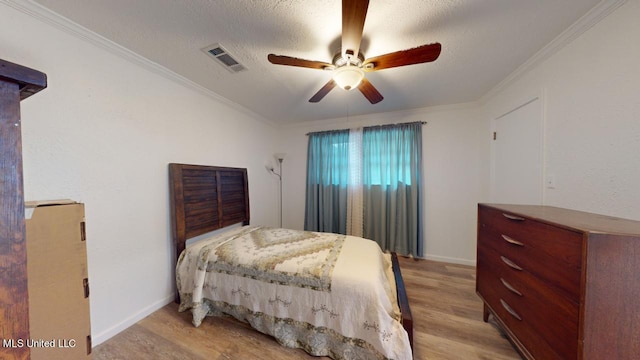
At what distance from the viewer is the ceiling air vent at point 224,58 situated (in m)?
1.63

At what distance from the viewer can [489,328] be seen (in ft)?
5.38

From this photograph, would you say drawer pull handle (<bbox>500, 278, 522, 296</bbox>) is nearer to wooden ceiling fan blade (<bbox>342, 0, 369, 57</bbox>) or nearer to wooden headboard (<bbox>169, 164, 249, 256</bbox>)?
wooden ceiling fan blade (<bbox>342, 0, 369, 57</bbox>)

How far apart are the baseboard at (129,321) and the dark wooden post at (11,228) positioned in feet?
5.15

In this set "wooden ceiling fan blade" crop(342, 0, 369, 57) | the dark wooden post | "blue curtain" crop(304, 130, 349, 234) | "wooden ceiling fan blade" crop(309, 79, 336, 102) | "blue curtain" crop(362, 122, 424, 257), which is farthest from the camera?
"blue curtain" crop(304, 130, 349, 234)

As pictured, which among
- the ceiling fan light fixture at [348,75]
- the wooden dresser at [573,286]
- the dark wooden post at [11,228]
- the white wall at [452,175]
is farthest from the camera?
the white wall at [452,175]

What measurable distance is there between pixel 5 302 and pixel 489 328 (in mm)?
2582

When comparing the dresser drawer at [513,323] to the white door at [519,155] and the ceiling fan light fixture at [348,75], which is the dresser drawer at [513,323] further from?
the ceiling fan light fixture at [348,75]

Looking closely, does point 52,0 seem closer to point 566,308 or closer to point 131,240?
point 131,240

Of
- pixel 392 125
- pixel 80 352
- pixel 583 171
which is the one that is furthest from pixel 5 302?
pixel 392 125

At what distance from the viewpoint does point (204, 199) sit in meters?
2.27

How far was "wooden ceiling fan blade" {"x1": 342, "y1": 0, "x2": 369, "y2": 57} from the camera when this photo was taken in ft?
3.33

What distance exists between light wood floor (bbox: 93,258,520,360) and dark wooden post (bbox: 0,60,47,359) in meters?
1.29

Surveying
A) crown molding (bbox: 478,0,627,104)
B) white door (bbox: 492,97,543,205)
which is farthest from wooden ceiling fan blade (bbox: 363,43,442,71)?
white door (bbox: 492,97,543,205)

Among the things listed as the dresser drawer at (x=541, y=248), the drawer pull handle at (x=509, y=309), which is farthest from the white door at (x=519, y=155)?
the drawer pull handle at (x=509, y=309)
